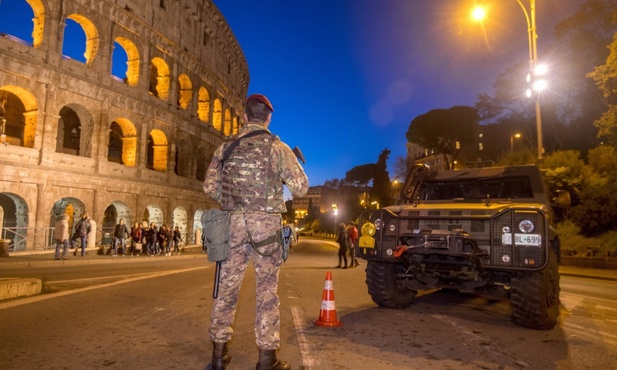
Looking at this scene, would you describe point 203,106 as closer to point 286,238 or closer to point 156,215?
point 156,215

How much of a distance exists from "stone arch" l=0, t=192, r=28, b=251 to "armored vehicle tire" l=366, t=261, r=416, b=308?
60.1 feet

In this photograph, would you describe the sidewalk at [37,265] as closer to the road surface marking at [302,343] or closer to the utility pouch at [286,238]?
the road surface marking at [302,343]

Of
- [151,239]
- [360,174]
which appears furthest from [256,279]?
[360,174]

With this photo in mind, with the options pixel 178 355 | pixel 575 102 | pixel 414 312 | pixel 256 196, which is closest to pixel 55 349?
pixel 178 355

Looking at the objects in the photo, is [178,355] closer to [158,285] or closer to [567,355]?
[567,355]

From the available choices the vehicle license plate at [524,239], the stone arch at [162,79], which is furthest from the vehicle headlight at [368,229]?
the stone arch at [162,79]

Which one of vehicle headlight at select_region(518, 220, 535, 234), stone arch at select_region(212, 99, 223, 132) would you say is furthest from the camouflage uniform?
stone arch at select_region(212, 99, 223, 132)

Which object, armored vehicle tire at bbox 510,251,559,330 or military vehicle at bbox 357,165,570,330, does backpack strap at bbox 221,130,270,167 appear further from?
armored vehicle tire at bbox 510,251,559,330

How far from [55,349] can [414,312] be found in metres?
4.52

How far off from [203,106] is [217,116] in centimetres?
311

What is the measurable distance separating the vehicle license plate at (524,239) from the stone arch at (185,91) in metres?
31.9

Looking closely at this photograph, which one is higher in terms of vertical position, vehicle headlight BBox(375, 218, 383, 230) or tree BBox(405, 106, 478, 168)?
tree BBox(405, 106, 478, 168)

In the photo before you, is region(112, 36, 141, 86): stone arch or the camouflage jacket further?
region(112, 36, 141, 86): stone arch

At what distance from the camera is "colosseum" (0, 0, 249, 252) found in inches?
827
